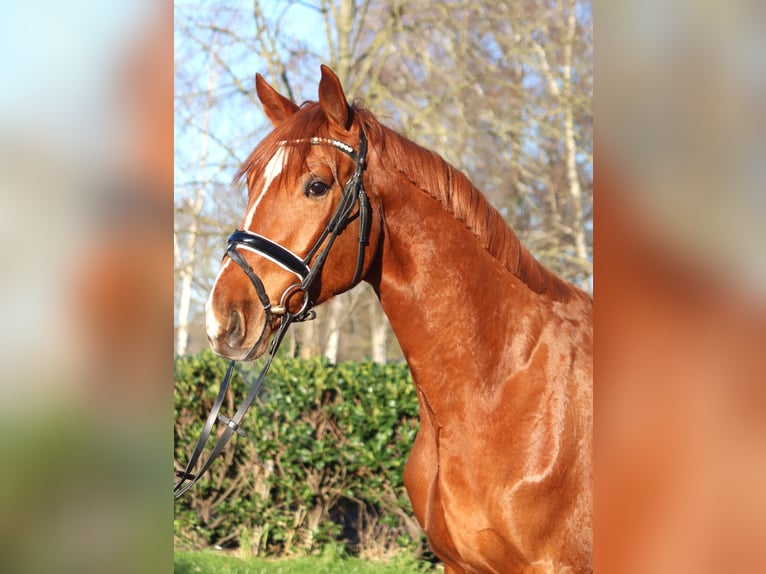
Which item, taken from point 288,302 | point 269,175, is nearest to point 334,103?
point 269,175

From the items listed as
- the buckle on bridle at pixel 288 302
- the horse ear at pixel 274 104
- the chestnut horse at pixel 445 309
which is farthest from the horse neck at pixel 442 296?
the horse ear at pixel 274 104

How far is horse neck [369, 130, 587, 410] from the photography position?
2.43 meters

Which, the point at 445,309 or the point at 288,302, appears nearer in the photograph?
the point at 288,302

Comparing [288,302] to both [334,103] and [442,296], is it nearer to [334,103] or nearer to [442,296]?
[442,296]

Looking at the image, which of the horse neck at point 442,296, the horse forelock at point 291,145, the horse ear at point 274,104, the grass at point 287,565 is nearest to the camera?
the horse forelock at point 291,145

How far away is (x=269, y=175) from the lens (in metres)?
2.31

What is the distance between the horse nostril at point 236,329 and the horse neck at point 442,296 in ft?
1.71

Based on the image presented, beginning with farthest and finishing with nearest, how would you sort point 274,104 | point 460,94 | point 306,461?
point 460,94
point 306,461
point 274,104

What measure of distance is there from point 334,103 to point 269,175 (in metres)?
0.34

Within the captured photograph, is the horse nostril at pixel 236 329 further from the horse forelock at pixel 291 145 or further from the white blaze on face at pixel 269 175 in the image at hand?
the horse forelock at pixel 291 145

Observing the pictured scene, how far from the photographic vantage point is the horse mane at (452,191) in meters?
2.49
